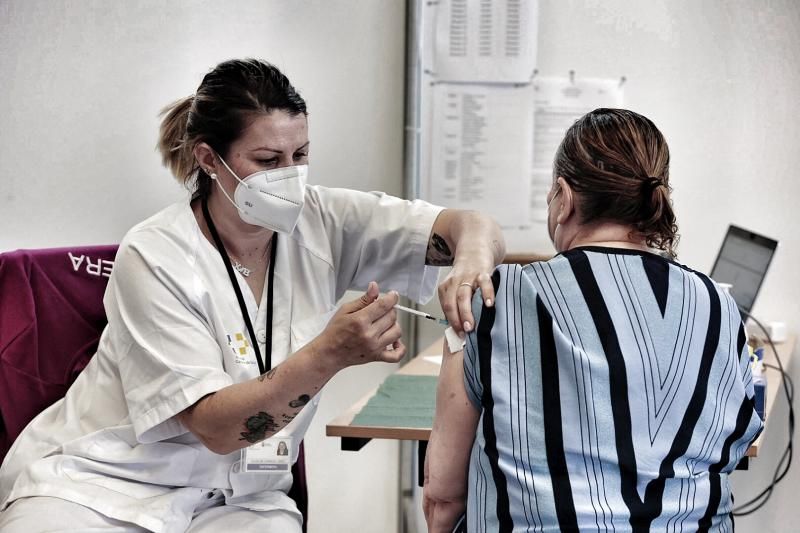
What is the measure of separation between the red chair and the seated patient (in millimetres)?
820

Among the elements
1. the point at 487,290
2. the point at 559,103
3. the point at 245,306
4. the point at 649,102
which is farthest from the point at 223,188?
the point at 649,102

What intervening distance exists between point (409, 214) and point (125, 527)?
0.84 meters

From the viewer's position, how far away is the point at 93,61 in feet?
6.95

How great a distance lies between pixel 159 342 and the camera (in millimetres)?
1559

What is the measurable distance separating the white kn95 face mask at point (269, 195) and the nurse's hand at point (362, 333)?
14.9 inches

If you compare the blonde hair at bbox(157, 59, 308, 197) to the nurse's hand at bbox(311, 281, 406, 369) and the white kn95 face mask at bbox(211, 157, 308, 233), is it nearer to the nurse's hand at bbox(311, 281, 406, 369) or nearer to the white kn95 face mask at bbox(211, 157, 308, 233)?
A: the white kn95 face mask at bbox(211, 157, 308, 233)

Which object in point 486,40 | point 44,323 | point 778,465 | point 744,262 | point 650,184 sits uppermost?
point 486,40

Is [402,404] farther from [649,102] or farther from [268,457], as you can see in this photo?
[649,102]

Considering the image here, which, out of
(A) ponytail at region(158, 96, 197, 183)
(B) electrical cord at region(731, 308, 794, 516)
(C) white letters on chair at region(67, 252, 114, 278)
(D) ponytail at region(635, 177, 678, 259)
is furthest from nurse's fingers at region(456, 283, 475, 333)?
(B) electrical cord at region(731, 308, 794, 516)

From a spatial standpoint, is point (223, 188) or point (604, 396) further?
point (223, 188)

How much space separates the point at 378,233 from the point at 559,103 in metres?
1.34

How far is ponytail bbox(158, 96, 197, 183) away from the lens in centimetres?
182

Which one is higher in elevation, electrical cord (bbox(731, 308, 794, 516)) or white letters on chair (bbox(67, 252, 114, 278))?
white letters on chair (bbox(67, 252, 114, 278))

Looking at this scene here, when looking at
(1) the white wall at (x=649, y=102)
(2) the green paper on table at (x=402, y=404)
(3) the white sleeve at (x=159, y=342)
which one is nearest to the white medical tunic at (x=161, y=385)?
(3) the white sleeve at (x=159, y=342)
